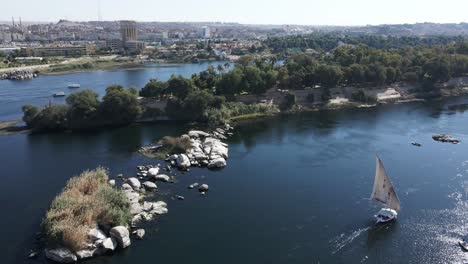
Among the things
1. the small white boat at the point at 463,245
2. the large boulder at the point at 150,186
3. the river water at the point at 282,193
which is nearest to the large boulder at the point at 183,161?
the river water at the point at 282,193

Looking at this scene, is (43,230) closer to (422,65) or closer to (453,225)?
(453,225)

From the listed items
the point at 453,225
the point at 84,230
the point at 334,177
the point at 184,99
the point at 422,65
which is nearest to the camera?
the point at 84,230

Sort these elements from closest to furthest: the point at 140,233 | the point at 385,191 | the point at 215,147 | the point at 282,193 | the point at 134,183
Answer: the point at 140,233, the point at 385,191, the point at 282,193, the point at 134,183, the point at 215,147

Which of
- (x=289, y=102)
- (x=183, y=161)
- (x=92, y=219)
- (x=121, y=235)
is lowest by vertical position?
(x=121, y=235)

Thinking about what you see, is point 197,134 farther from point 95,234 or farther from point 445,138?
point 445,138

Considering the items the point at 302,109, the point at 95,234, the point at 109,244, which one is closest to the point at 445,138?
the point at 302,109

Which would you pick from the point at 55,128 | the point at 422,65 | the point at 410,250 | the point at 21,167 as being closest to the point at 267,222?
the point at 410,250

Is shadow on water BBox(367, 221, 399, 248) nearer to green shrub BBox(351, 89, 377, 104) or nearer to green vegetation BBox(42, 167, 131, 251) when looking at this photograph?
green vegetation BBox(42, 167, 131, 251)
